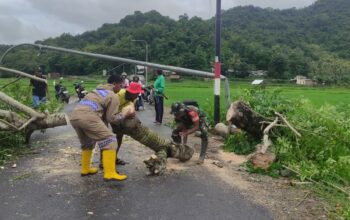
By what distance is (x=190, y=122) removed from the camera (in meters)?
9.33

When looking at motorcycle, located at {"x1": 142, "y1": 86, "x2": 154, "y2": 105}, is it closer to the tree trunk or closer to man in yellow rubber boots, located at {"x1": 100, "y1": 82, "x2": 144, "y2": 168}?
the tree trunk

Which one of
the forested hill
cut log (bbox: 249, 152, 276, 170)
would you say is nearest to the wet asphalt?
cut log (bbox: 249, 152, 276, 170)

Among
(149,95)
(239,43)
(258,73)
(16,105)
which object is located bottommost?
(149,95)

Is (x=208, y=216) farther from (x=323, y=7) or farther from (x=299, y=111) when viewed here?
(x=323, y=7)

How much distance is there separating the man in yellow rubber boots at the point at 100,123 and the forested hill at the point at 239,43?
46.2m

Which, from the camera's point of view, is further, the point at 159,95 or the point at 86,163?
the point at 159,95

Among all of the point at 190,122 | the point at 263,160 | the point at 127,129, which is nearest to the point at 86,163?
the point at 127,129

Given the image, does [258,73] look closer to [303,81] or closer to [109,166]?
[303,81]

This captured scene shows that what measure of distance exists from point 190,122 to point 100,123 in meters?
2.40

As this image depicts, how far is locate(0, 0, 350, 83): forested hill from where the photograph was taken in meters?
62.3

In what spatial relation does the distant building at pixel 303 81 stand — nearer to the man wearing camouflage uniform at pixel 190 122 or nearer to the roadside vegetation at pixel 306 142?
the roadside vegetation at pixel 306 142

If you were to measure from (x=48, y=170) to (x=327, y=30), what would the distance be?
3539 inches

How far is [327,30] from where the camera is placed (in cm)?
9094

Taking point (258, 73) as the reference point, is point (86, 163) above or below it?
below
